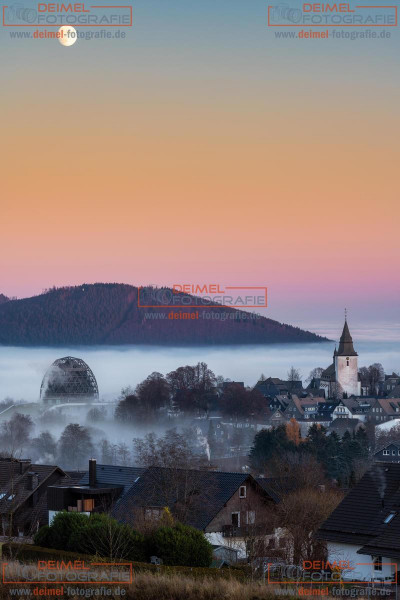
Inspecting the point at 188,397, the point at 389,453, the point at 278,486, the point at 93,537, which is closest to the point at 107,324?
the point at 188,397

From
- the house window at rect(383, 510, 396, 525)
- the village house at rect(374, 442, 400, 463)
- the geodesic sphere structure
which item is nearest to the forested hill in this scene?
the geodesic sphere structure

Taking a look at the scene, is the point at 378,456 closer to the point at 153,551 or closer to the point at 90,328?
the point at 153,551

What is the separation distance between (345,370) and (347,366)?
74 cm

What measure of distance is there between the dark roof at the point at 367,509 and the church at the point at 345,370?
14417 cm

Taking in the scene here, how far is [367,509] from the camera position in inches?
1246

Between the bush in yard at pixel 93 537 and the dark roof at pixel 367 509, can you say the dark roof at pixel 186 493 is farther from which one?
the bush in yard at pixel 93 537

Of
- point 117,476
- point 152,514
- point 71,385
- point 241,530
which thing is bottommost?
point 241,530

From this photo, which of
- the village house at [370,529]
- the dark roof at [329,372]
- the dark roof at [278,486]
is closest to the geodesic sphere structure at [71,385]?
the dark roof at [329,372]

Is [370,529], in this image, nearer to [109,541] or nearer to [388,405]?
[109,541]

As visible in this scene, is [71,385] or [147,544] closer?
[147,544]

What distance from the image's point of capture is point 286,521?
37031 mm

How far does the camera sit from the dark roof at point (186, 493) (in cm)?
3812

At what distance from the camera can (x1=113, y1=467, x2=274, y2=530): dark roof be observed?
125 feet

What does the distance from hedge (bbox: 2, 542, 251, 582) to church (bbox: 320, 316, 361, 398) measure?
15133 centimetres
